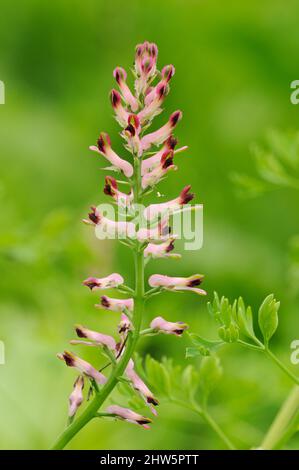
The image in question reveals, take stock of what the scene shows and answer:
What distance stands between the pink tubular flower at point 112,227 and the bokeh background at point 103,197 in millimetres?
1784

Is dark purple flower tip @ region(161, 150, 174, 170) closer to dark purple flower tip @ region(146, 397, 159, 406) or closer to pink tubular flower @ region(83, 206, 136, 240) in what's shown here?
pink tubular flower @ region(83, 206, 136, 240)

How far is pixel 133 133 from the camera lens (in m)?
1.64

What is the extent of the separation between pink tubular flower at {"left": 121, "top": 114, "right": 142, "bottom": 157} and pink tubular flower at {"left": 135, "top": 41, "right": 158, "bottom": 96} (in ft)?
0.43

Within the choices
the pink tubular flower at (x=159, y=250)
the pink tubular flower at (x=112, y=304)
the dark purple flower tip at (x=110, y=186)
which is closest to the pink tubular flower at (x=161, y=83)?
the dark purple flower tip at (x=110, y=186)

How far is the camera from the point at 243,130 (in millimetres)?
6930

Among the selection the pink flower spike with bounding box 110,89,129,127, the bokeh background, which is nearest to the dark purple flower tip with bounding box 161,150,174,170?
the pink flower spike with bounding box 110,89,129,127

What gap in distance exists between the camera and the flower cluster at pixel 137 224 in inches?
64.4

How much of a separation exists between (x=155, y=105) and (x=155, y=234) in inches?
11.7

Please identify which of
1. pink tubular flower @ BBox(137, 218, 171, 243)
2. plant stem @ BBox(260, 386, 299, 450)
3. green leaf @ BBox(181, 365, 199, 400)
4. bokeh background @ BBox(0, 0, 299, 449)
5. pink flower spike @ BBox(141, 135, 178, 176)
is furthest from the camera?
bokeh background @ BBox(0, 0, 299, 449)

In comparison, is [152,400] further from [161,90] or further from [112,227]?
[161,90]

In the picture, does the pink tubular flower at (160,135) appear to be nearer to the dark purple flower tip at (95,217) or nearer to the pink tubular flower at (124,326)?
the dark purple flower tip at (95,217)

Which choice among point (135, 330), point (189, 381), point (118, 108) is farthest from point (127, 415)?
point (189, 381)

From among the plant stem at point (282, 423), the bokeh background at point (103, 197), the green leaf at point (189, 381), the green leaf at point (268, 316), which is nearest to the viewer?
the green leaf at point (268, 316)

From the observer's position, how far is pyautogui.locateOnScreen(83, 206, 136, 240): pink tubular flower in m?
1.61
